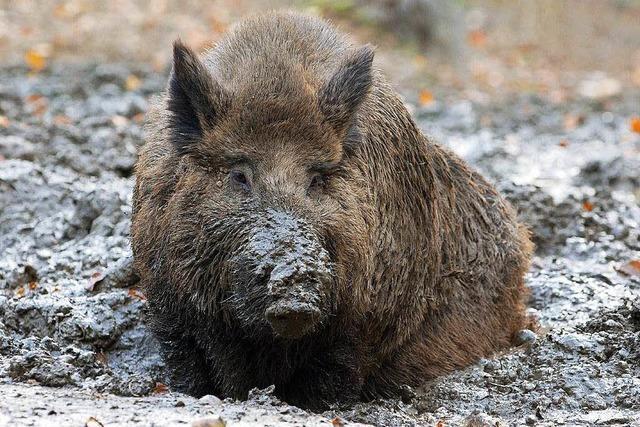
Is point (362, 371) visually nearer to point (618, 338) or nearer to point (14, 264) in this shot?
point (618, 338)

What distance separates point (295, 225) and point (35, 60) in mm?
9632

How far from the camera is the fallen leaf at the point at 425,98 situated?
1446 cm

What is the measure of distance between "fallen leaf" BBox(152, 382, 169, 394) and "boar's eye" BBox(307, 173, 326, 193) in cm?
131

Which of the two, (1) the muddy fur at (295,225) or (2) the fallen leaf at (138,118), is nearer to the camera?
(1) the muddy fur at (295,225)

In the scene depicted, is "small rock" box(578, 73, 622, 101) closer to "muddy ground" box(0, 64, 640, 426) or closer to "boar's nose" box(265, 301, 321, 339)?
"muddy ground" box(0, 64, 640, 426)

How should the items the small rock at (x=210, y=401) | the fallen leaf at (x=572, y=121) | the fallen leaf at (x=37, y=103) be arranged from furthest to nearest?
the fallen leaf at (x=572, y=121)
the fallen leaf at (x=37, y=103)
the small rock at (x=210, y=401)

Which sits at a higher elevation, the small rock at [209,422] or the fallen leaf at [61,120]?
the fallen leaf at [61,120]

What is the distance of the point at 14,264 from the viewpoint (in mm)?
7574

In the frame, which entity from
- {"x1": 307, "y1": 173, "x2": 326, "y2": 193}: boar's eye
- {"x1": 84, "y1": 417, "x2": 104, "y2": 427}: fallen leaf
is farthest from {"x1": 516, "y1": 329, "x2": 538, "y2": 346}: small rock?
{"x1": 84, "y1": 417, "x2": 104, "y2": 427}: fallen leaf

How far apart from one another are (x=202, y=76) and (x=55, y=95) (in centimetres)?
750

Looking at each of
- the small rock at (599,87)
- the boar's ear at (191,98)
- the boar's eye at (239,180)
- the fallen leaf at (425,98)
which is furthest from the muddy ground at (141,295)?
the small rock at (599,87)

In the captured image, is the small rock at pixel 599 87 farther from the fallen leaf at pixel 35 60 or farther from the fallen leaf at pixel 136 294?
the fallen leaf at pixel 136 294

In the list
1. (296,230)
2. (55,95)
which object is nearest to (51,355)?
(296,230)

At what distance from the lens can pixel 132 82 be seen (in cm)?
1342
